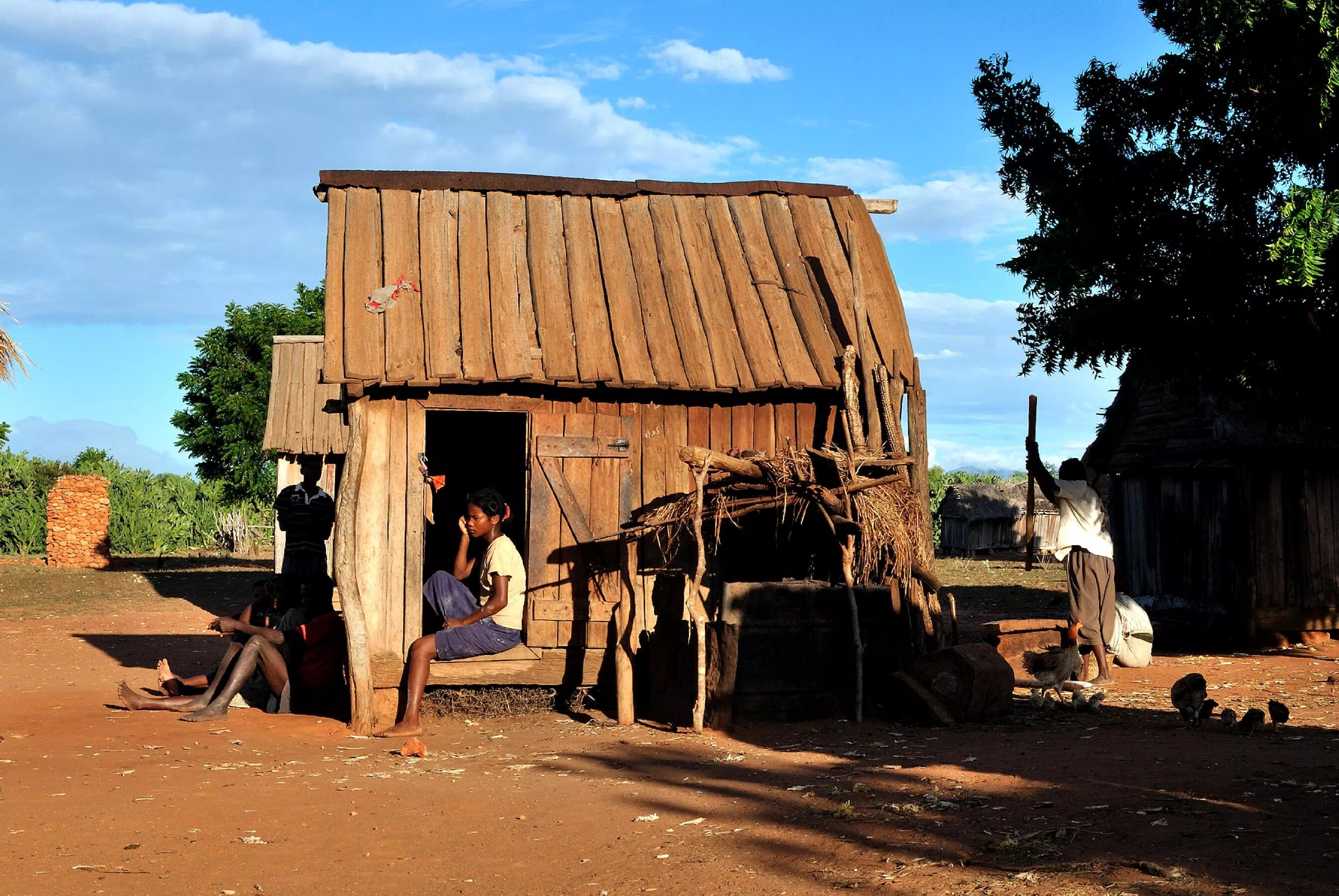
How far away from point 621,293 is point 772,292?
133 cm

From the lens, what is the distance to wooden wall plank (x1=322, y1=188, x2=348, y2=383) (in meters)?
8.65

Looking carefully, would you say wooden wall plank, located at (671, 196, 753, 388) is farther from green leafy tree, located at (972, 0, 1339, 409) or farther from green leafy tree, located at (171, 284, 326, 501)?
green leafy tree, located at (171, 284, 326, 501)

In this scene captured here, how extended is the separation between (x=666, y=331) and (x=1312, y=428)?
18.9 ft

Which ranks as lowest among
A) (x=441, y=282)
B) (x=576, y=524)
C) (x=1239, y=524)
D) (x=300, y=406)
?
(x=576, y=524)

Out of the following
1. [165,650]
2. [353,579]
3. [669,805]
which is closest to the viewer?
[669,805]

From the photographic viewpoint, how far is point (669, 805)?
235 inches

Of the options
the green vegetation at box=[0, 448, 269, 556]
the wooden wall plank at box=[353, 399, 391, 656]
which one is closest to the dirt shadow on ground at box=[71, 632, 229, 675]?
the wooden wall plank at box=[353, 399, 391, 656]

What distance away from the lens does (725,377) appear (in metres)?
9.20

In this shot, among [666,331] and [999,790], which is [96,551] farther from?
[999,790]

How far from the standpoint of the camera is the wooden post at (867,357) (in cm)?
921

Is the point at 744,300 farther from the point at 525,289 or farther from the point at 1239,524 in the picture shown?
the point at 1239,524

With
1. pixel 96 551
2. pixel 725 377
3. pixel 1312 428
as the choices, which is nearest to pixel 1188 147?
pixel 1312 428

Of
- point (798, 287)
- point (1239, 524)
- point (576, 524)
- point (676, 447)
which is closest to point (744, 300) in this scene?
point (798, 287)

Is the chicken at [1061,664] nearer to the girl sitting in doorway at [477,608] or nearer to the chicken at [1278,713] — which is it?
the chicken at [1278,713]
